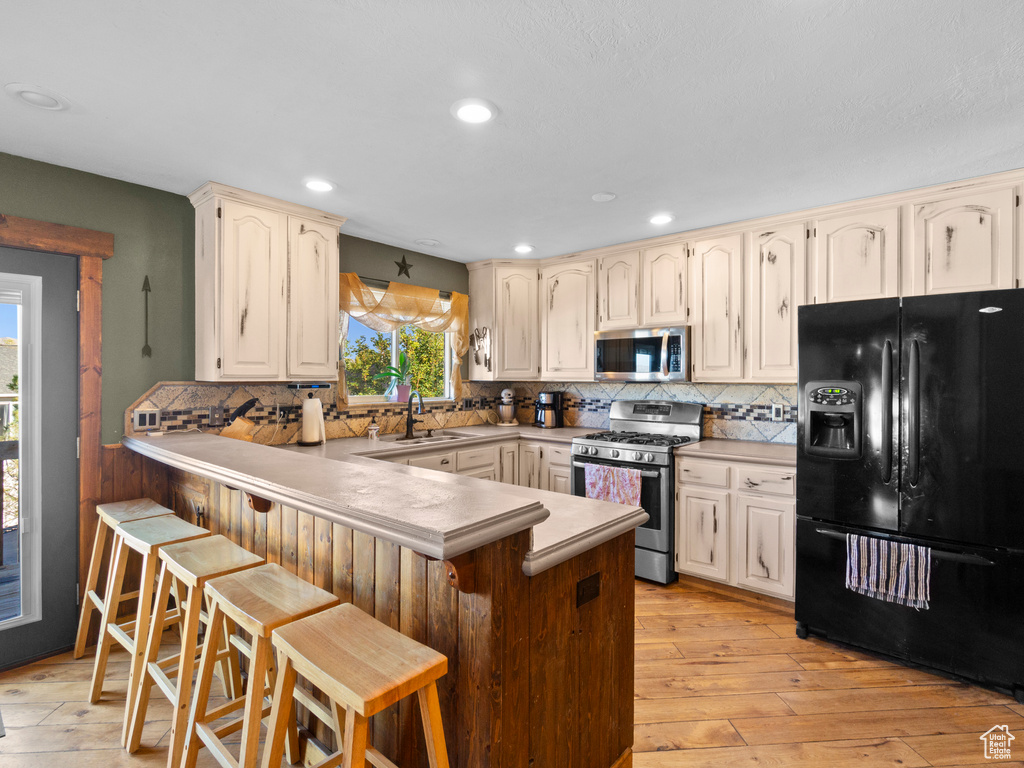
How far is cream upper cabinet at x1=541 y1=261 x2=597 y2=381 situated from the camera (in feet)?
13.9

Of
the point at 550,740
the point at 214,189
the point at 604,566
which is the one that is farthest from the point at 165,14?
the point at 550,740

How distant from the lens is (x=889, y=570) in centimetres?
245

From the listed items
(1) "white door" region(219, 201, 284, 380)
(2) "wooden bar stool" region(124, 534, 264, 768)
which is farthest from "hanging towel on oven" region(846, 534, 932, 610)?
(1) "white door" region(219, 201, 284, 380)

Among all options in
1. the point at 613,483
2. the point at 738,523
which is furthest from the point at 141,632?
the point at 738,523

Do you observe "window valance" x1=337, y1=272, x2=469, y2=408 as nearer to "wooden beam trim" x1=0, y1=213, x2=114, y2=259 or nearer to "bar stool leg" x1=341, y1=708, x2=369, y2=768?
"wooden beam trim" x1=0, y1=213, x2=114, y2=259

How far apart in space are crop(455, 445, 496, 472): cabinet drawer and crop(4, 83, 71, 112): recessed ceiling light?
269 centimetres

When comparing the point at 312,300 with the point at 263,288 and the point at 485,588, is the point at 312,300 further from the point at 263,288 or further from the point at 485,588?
the point at 485,588

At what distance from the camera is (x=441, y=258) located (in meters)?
4.45

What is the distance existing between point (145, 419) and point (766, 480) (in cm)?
343

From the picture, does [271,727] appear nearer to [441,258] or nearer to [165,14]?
[165,14]

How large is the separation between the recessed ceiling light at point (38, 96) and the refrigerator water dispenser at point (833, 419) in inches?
133

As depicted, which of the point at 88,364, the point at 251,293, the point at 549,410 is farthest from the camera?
the point at 549,410

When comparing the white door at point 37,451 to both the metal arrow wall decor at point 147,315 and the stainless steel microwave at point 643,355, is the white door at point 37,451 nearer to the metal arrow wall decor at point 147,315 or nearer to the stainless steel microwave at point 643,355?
the metal arrow wall decor at point 147,315

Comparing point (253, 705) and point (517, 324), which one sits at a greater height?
point (517, 324)
